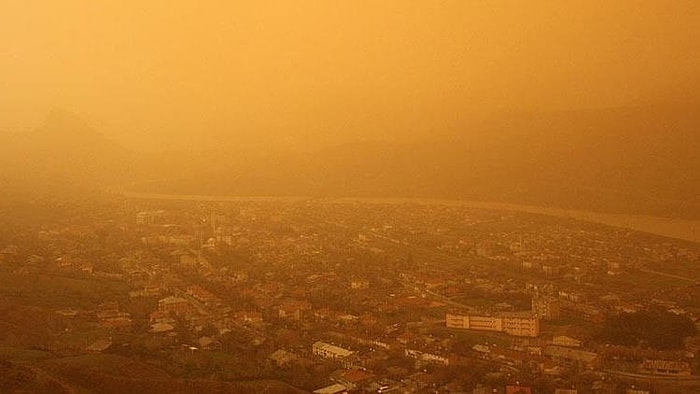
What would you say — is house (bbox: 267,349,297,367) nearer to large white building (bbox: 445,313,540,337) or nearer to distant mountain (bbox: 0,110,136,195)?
large white building (bbox: 445,313,540,337)

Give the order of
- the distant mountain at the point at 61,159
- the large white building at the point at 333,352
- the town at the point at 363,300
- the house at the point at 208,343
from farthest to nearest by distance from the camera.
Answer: the distant mountain at the point at 61,159, the house at the point at 208,343, the large white building at the point at 333,352, the town at the point at 363,300

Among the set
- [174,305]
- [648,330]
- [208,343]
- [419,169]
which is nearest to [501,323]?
[648,330]

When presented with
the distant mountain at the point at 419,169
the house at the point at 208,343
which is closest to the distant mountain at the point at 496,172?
the distant mountain at the point at 419,169

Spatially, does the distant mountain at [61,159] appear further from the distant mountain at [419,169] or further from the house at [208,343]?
the house at [208,343]

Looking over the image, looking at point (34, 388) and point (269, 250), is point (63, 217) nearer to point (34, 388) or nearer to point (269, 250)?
point (269, 250)

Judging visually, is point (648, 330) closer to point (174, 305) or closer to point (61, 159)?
point (174, 305)

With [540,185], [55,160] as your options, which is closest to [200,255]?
[540,185]

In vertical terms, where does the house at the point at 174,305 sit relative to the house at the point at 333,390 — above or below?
above
